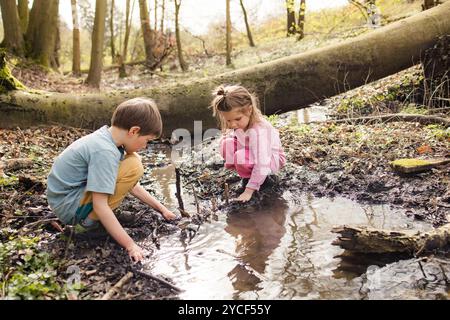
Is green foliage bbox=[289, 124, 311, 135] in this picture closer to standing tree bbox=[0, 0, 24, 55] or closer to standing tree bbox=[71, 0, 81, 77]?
standing tree bbox=[0, 0, 24, 55]

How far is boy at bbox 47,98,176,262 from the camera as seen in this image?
2.77 m

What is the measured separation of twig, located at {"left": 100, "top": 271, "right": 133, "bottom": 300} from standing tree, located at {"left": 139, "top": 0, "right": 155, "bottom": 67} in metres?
14.3

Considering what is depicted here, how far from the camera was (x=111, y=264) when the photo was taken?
2.75 metres

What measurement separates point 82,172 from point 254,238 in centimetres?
133

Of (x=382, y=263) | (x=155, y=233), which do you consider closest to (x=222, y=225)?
(x=155, y=233)

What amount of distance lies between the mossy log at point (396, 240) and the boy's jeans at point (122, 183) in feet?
4.73

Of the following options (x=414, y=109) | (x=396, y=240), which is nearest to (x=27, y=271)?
(x=396, y=240)

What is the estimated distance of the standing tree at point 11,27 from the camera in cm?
1125

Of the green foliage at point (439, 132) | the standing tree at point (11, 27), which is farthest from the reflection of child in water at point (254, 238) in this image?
the standing tree at point (11, 27)

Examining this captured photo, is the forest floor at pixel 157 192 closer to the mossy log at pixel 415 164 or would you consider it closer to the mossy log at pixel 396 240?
the mossy log at pixel 415 164

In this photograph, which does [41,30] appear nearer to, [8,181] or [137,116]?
[8,181]
